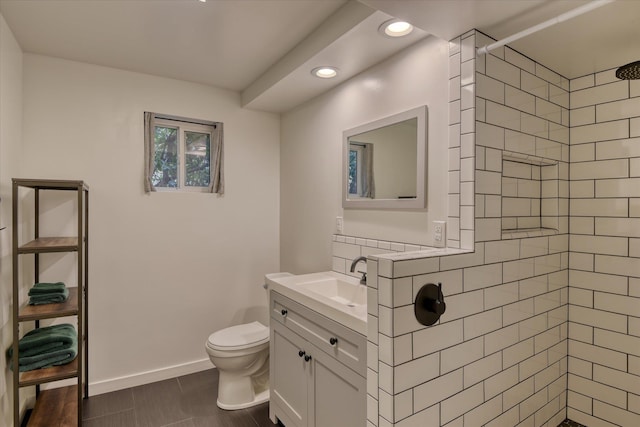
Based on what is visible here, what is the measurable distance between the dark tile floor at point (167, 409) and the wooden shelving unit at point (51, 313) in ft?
0.55

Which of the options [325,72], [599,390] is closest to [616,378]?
[599,390]

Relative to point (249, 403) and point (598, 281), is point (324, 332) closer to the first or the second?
point (249, 403)

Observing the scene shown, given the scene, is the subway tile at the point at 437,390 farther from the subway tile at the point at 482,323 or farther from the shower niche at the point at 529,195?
the shower niche at the point at 529,195

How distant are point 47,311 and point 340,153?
207 centimetres

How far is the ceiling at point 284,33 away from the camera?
138cm

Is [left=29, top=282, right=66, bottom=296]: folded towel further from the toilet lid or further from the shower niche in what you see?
the shower niche

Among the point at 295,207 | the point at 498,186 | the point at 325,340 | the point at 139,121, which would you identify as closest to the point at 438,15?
the point at 498,186

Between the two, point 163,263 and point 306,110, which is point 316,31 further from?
point 163,263

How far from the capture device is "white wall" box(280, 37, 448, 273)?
1.79 m

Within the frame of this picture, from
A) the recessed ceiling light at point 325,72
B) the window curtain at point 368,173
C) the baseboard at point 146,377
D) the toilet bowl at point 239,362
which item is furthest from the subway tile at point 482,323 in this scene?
the baseboard at point 146,377

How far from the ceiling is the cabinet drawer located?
1351mm

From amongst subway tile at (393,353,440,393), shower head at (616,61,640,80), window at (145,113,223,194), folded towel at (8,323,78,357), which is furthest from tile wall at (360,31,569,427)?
window at (145,113,223,194)

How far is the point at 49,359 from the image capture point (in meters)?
2.04

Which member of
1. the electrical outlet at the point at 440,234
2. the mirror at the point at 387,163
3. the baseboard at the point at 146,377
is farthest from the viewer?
the baseboard at the point at 146,377
